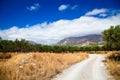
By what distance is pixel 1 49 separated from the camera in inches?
4331

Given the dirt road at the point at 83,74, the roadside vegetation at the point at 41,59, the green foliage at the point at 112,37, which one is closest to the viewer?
the roadside vegetation at the point at 41,59

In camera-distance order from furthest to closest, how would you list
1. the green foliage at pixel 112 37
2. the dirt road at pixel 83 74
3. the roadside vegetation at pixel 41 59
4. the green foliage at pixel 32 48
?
the green foliage at pixel 32 48, the green foliage at pixel 112 37, the dirt road at pixel 83 74, the roadside vegetation at pixel 41 59

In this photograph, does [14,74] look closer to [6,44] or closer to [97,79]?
[97,79]

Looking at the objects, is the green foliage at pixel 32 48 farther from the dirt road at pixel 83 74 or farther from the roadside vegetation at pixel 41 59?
the dirt road at pixel 83 74

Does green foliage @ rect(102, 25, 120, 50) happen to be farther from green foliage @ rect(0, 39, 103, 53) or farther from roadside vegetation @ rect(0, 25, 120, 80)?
green foliage @ rect(0, 39, 103, 53)

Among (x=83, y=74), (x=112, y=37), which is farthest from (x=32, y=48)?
(x=83, y=74)

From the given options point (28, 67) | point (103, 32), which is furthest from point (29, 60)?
point (103, 32)

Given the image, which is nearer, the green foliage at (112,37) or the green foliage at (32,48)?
the green foliage at (112,37)

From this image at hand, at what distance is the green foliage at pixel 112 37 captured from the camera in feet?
133

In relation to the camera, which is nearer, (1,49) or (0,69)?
(0,69)

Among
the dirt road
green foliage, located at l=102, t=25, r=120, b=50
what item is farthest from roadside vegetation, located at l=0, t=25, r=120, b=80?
the dirt road

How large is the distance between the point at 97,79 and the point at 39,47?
110m

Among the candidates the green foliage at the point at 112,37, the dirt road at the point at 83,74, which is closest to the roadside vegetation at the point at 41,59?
the green foliage at the point at 112,37

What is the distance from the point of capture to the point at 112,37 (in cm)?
4188
